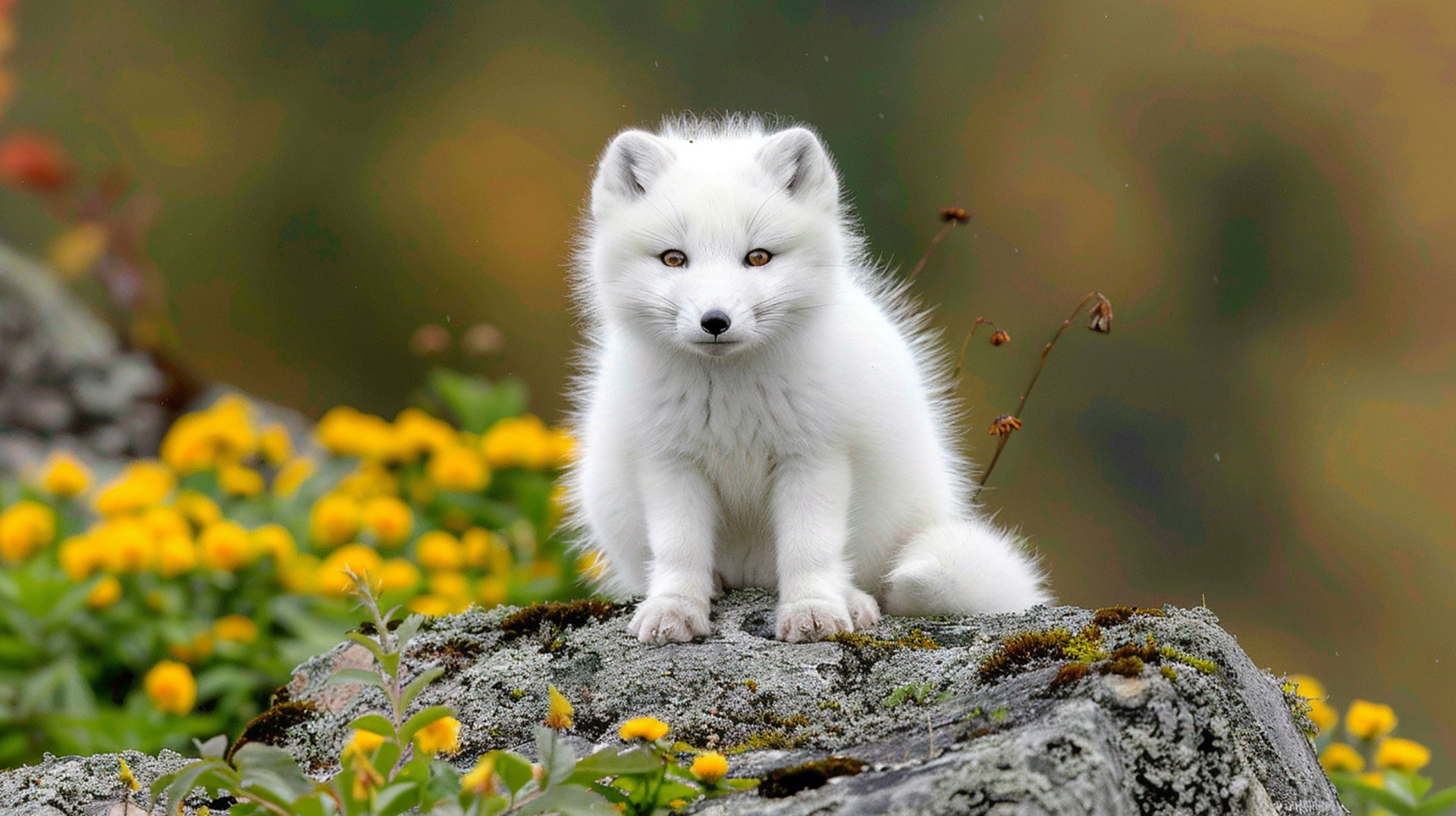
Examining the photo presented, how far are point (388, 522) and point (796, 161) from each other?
10.1 feet

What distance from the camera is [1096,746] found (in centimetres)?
250

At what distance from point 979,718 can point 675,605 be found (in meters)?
1.26

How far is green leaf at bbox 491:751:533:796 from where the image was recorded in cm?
232

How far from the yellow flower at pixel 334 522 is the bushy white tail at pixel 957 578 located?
2.95 m

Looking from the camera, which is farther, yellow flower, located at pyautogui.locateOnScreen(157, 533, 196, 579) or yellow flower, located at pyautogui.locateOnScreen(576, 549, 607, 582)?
yellow flower, located at pyautogui.locateOnScreen(157, 533, 196, 579)

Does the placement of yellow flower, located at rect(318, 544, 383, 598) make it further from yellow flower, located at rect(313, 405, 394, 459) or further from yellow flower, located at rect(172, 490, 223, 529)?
yellow flower, located at rect(313, 405, 394, 459)

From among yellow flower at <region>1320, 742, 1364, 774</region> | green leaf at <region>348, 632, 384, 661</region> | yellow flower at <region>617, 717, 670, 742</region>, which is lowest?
yellow flower at <region>617, 717, 670, 742</region>

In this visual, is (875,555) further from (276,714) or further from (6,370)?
(6,370)

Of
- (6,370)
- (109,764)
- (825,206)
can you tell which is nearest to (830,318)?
(825,206)

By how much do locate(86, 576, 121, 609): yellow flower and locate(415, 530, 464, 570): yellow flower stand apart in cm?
130

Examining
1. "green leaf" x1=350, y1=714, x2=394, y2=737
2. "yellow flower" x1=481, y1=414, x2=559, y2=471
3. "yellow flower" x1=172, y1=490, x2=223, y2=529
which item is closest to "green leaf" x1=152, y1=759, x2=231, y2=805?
"green leaf" x1=350, y1=714, x2=394, y2=737

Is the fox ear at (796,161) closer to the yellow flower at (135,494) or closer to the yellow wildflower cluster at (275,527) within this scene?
the yellow wildflower cluster at (275,527)

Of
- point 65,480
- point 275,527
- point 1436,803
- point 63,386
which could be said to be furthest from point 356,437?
point 1436,803

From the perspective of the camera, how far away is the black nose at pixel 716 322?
3598 millimetres
